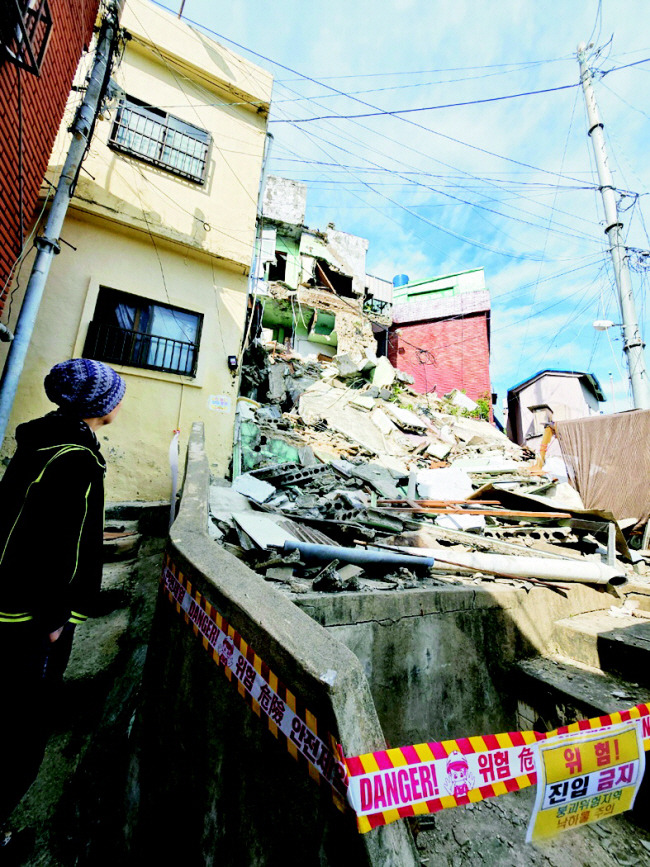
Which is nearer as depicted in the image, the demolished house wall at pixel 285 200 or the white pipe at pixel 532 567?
the white pipe at pixel 532 567

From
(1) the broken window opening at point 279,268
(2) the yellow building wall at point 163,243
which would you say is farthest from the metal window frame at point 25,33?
(1) the broken window opening at point 279,268

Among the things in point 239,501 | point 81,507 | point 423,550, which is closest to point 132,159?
point 239,501

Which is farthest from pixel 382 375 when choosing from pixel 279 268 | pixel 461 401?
pixel 279 268

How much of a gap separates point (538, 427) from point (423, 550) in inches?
603

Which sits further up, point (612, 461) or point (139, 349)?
point (139, 349)

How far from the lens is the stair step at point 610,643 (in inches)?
120

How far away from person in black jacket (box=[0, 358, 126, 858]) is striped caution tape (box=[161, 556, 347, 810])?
22.0 inches

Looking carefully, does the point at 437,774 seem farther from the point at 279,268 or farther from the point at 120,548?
the point at 279,268

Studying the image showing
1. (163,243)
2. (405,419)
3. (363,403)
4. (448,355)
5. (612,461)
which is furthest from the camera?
(448,355)

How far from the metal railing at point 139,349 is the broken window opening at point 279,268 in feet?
53.8

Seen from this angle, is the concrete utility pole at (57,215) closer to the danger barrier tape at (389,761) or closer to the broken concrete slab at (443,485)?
the danger barrier tape at (389,761)

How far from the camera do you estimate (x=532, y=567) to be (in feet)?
13.0

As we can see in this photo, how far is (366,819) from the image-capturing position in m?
1.01

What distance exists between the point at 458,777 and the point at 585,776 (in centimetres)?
65
